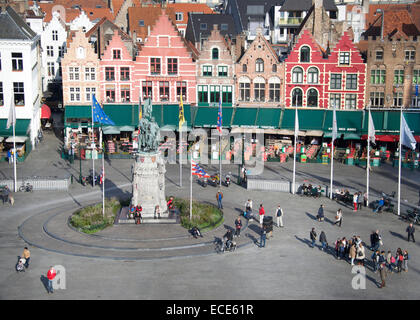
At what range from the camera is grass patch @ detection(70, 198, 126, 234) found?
4153 cm

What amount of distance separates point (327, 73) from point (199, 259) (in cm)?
3896

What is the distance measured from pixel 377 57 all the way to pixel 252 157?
18252 millimetres

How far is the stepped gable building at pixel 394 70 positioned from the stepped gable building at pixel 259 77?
32.4ft

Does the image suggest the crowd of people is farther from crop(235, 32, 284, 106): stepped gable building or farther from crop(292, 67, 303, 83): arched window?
crop(292, 67, 303, 83): arched window

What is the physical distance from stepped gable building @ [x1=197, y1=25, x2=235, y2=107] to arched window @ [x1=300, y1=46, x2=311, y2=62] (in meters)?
7.48

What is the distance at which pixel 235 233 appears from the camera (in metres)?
41.2

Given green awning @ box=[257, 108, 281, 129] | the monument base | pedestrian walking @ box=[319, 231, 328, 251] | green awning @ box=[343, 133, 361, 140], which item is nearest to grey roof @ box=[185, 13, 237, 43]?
green awning @ box=[257, 108, 281, 129]

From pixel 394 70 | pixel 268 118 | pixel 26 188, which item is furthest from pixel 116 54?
pixel 394 70

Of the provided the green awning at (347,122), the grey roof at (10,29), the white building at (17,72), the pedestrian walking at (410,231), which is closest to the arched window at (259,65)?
the green awning at (347,122)

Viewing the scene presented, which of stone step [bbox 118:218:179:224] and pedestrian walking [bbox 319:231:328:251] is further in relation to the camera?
stone step [bbox 118:218:179:224]

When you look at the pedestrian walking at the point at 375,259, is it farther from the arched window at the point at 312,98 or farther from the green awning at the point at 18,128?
Answer: the green awning at the point at 18,128

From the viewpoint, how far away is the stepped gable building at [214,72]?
7081cm

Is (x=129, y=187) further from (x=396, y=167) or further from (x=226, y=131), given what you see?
(x=396, y=167)
